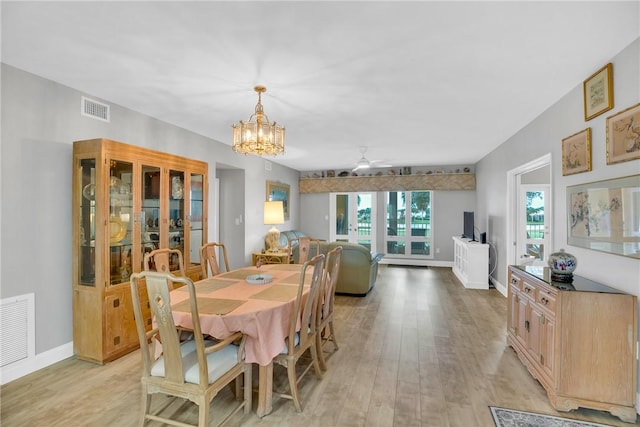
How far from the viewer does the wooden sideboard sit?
208 centimetres

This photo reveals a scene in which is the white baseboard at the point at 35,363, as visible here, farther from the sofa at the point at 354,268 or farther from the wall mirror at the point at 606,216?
the wall mirror at the point at 606,216

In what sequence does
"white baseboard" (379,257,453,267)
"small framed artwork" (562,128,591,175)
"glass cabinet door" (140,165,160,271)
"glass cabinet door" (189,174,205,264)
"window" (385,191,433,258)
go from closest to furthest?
"small framed artwork" (562,128,591,175) < "glass cabinet door" (140,165,160,271) < "glass cabinet door" (189,174,205,264) < "white baseboard" (379,257,453,267) < "window" (385,191,433,258)

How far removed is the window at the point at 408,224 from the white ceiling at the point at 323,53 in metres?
4.32

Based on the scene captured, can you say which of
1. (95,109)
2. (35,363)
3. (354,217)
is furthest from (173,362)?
(354,217)

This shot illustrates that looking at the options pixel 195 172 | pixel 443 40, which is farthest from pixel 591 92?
pixel 195 172

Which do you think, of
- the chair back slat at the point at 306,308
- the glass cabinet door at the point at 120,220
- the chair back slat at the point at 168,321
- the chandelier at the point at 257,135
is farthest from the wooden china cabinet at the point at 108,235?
the chair back slat at the point at 306,308

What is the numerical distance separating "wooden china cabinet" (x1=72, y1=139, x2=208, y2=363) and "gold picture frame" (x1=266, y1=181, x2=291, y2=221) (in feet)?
11.4

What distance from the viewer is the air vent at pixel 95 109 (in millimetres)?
3057

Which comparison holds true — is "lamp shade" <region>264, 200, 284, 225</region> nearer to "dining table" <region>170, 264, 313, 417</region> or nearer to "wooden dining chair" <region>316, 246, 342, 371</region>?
"wooden dining chair" <region>316, 246, 342, 371</region>

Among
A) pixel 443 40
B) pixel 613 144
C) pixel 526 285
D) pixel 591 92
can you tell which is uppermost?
pixel 443 40

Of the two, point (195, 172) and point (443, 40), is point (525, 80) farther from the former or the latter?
point (195, 172)

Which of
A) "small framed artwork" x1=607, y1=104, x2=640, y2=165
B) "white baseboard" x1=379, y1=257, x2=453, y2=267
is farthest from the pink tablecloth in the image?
"white baseboard" x1=379, y1=257, x2=453, y2=267

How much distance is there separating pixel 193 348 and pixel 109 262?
147 cm

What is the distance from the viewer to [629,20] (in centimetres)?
192
